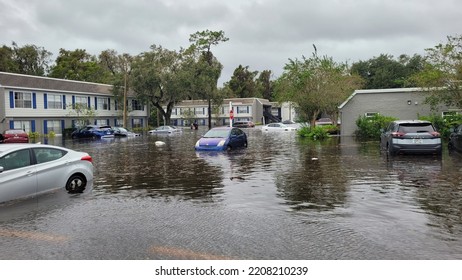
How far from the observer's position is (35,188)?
958 centimetres

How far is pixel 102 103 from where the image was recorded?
5956 centimetres

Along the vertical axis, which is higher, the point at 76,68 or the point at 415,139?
the point at 76,68

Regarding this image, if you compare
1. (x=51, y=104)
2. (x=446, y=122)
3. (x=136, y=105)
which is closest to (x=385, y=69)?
(x=136, y=105)

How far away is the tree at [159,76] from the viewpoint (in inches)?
2318

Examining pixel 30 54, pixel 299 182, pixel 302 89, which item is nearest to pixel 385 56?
pixel 302 89

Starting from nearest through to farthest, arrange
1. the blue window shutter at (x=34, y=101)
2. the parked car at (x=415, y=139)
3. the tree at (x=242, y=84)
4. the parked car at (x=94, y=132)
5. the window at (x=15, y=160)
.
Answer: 1. the window at (x=15, y=160)
2. the parked car at (x=415, y=139)
3. the parked car at (x=94, y=132)
4. the blue window shutter at (x=34, y=101)
5. the tree at (x=242, y=84)

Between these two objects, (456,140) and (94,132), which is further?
(94,132)

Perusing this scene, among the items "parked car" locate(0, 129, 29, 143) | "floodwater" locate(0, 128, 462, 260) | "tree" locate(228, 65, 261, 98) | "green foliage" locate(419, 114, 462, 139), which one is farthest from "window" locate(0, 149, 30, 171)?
"tree" locate(228, 65, 261, 98)

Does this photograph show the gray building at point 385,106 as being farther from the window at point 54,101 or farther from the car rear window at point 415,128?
the window at point 54,101

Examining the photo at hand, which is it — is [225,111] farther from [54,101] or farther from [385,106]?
[385,106]

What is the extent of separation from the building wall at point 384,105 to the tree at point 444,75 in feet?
16.0

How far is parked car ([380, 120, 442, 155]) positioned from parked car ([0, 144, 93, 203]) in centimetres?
1242

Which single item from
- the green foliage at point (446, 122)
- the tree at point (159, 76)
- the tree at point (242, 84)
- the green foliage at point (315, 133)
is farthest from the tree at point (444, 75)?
the tree at point (242, 84)

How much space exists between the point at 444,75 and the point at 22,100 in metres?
41.1
